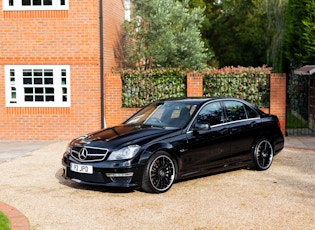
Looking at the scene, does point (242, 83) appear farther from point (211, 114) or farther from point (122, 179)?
point (122, 179)

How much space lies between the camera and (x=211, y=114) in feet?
29.5

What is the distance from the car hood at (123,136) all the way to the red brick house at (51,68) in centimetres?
686

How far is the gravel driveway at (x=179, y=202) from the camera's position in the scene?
6289 millimetres

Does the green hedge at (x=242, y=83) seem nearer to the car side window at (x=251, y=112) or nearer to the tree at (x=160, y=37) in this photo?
the tree at (x=160, y=37)

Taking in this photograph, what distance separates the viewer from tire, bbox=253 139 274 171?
31.5 feet

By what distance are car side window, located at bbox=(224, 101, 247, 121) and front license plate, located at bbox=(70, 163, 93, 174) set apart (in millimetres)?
3007

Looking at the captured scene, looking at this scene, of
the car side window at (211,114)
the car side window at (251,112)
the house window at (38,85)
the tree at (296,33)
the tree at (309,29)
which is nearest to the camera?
the car side window at (211,114)

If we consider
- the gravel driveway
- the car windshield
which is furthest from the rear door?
the car windshield

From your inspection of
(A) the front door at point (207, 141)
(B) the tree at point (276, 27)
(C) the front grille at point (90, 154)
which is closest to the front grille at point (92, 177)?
(C) the front grille at point (90, 154)

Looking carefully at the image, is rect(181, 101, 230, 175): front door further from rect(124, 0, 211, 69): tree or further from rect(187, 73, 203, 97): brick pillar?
rect(124, 0, 211, 69): tree

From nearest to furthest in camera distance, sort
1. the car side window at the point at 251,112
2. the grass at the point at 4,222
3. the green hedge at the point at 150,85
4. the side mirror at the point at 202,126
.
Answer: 1. the grass at the point at 4,222
2. the side mirror at the point at 202,126
3. the car side window at the point at 251,112
4. the green hedge at the point at 150,85

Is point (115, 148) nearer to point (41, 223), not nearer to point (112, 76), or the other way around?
point (41, 223)

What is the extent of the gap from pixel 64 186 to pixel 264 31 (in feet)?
95.1

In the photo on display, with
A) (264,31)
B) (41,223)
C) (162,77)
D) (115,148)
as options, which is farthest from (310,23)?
(264,31)
